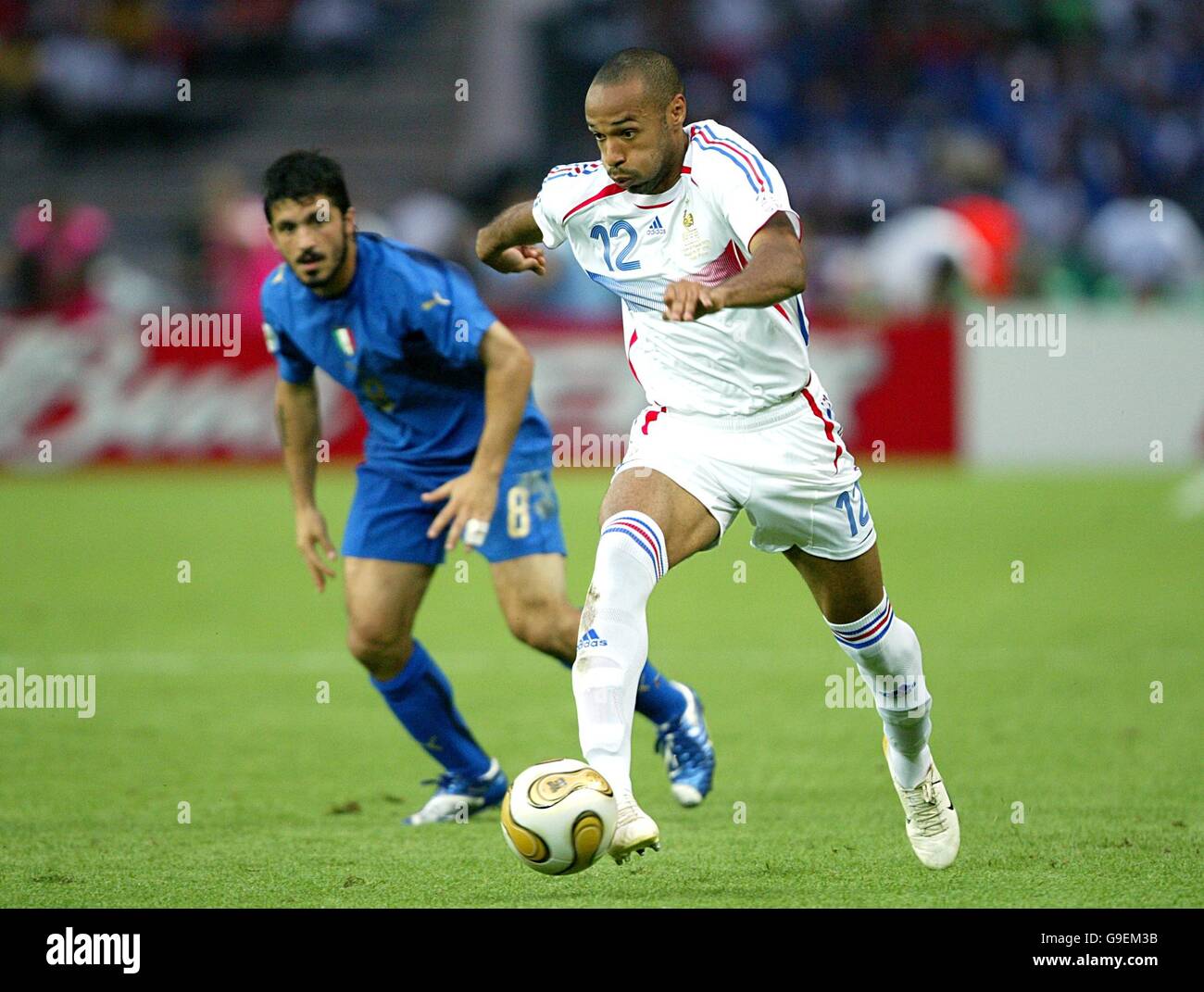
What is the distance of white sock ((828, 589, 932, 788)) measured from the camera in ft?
18.8

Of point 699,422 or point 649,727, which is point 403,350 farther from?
point 649,727

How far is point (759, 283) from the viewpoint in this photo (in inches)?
193

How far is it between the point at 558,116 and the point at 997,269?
277 inches

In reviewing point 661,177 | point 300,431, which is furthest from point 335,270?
point 661,177

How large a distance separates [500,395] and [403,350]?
455 mm

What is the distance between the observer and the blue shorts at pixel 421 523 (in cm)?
662

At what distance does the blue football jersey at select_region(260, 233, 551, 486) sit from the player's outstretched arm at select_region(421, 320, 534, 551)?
10 cm

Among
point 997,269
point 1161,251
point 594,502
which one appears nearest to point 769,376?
point 594,502

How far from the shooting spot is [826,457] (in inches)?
219

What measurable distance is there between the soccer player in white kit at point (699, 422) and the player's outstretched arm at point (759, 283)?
0.01m

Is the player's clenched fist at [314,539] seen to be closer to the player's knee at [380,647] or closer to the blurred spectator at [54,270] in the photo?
the player's knee at [380,647]

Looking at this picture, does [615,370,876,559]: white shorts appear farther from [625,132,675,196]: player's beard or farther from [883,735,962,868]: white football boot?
[883,735,962,868]: white football boot
